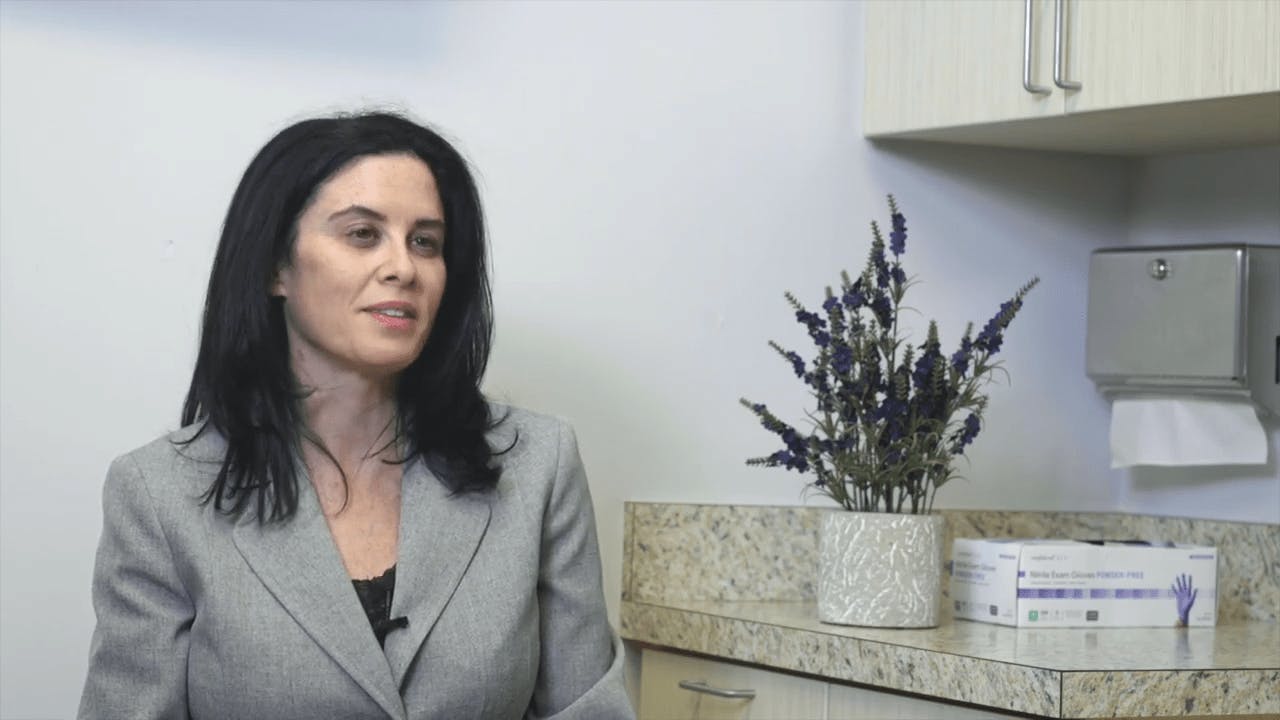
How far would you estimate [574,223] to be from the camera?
204 centimetres

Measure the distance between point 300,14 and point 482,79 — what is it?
235mm

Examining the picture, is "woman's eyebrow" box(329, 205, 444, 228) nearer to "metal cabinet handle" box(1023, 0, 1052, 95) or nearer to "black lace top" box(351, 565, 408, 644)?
"black lace top" box(351, 565, 408, 644)

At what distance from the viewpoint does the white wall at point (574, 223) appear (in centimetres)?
175

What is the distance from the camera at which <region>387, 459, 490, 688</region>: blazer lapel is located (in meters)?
1.53

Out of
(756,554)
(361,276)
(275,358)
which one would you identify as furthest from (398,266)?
(756,554)

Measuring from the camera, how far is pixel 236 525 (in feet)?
5.01

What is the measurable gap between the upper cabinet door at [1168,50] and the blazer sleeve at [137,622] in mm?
1171

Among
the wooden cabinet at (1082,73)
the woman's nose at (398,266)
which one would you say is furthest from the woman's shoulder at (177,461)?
Answer: the wooden cabinet at (1082,73)

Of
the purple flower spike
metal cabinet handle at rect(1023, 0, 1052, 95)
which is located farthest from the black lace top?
metal cabinet handle at rect(1023, 0, 1052, 95)

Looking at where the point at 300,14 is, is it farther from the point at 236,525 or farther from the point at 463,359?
the point at 236,525

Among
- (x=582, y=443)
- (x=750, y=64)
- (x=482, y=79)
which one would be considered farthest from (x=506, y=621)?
(x=750, y=64)

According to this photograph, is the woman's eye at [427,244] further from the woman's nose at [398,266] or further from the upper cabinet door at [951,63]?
the upper cabinet door at [951,63]

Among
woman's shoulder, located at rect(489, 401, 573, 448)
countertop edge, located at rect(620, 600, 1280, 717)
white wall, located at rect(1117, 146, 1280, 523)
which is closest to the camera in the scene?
countertop edge, located at rect(620, 600, 1280, 717)

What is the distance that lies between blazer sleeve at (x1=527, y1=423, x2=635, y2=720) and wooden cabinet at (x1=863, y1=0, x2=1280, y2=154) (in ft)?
2.53
